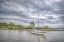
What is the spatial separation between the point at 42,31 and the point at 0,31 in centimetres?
159

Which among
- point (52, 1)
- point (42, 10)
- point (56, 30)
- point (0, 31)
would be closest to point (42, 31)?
point (56, 30)

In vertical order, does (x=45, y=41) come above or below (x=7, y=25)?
below

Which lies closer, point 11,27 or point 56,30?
point 56,30

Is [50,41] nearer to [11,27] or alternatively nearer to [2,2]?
[11,27]

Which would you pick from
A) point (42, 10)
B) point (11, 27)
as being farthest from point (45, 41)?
point (11, 27)

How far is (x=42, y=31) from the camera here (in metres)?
4.17

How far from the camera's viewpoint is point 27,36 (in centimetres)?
411

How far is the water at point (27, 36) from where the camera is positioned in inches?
153

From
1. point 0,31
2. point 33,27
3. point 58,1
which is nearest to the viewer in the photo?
point 58,1

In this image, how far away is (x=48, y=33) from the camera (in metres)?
4.21

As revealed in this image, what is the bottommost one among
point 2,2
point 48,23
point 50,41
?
point 50,41

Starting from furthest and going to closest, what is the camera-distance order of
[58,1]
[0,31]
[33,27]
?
[0,31]
[33,27]
[58,1]

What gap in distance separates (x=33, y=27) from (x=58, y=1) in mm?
1237

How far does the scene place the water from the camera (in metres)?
3.89
